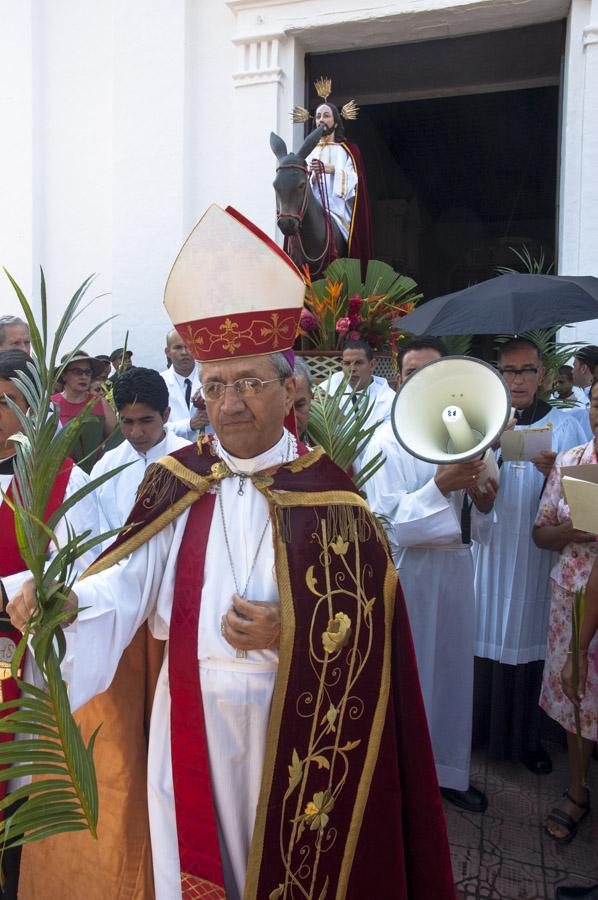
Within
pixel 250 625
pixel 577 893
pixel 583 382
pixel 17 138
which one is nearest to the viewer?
pixel 250 625

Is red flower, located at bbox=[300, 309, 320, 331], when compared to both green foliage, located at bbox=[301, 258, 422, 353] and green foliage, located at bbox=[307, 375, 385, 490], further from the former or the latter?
green foliage, located at bbox=[307, 375, 385, 490]

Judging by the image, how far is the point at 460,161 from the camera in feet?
51.8

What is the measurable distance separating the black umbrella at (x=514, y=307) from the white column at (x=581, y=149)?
11.0 ft

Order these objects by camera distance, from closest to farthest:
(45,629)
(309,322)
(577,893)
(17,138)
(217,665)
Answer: (45,629), (217,665), (577,893), (309,322), (17,138)

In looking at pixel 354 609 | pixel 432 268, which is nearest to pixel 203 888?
pixel 354 609

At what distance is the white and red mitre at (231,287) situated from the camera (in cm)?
199

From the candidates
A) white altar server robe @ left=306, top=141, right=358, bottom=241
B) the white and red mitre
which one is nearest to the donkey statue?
white altar server robe @ left=306, top=141, right=358, bottom=241

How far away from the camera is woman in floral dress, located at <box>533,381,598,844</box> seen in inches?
129

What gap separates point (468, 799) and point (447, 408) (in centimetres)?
196

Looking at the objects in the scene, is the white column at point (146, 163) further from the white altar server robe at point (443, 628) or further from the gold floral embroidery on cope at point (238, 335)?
the gold floral embroidery on cope at point (238, 335)

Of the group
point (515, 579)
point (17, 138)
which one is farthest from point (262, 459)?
point (17, 138)

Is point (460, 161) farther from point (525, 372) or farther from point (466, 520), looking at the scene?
point (466, 520)

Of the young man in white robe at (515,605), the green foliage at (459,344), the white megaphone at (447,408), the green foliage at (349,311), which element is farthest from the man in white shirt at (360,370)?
the white megaphone at (447,408)

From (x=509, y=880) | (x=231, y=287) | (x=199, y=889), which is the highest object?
(x=231, y=287)
